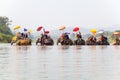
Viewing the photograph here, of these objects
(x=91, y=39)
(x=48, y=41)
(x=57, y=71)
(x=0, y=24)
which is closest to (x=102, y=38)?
(x=91, y=39)

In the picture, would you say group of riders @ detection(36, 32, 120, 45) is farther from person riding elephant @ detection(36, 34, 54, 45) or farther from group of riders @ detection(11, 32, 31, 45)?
group of riders @ detection(11, 32, 31, 45)

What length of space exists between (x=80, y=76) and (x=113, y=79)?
1762mm

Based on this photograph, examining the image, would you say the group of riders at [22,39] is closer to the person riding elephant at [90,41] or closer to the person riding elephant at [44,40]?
the person riding elephant at [44,40]

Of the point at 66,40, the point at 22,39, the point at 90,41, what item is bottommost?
the point at 90,41

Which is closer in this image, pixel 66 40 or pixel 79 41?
pixel 66 40

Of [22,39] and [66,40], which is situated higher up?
[22,39]

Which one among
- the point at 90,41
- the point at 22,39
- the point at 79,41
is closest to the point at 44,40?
the point at 22,39

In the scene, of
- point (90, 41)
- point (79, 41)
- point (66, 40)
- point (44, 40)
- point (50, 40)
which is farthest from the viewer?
point (79, 41)

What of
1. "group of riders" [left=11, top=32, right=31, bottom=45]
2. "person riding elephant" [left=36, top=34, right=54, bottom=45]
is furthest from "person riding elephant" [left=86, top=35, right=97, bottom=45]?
"group of riders" [left=11, top=32, right=31, bottom=45]

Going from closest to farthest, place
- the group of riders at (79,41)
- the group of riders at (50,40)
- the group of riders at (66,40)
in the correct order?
the group of riders at (50,40) → the group of riders at (66,40) → the group of riders at (79,41)

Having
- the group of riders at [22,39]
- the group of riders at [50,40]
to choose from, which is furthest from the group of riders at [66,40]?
the group of riders at [22,39]

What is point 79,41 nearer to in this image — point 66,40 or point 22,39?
point 66,40

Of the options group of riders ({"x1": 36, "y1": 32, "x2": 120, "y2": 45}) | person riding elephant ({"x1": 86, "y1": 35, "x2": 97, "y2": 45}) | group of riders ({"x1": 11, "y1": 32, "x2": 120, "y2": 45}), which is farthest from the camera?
person riding elephant ({"x1": 86, "y1": 35, "x2": 97, "y2": 45})

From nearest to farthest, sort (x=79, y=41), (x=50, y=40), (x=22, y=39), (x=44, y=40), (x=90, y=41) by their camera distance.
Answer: (x=22, y=39) → (x=44, y=40) → (x=50, y=40) → (x=90, y=41) → (x=79, y=41)
